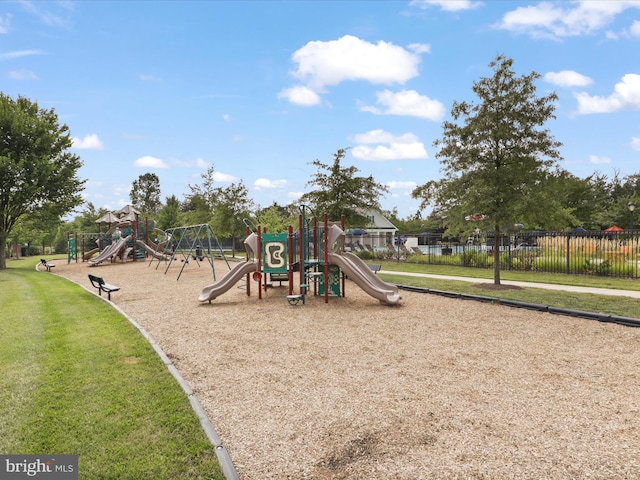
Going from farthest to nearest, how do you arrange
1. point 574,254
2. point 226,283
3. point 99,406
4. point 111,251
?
point 111,251, point 574,254, point 226,283, point 99,406

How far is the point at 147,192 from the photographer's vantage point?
98.2 meters

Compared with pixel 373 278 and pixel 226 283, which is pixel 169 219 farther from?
pixel 373 278

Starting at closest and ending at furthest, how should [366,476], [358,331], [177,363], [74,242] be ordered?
[366,476], [177,363], [358,331], [74,242]

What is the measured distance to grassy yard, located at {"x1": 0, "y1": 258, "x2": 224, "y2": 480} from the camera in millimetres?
3389

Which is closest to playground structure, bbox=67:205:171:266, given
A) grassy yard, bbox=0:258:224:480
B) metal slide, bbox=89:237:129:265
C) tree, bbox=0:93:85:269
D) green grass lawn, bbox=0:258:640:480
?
metal slide, bbox=89:237:129:265

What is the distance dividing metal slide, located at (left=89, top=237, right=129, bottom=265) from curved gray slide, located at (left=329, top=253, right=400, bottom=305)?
888 inches

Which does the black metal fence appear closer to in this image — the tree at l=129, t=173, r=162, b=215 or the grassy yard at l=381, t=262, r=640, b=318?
the grassy yard at l=381, t=262, r=640, b=318

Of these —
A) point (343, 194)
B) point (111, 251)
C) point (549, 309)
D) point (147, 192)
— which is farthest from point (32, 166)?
point (147, 192)

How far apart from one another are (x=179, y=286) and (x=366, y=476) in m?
13.6

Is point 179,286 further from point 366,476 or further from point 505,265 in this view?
point 505,265

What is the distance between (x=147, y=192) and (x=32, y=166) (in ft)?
252

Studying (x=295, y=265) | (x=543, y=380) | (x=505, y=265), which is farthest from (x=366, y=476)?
(x=505, y=265)

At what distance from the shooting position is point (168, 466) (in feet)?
10.8

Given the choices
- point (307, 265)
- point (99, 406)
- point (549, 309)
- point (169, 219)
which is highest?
point (169, 219)
